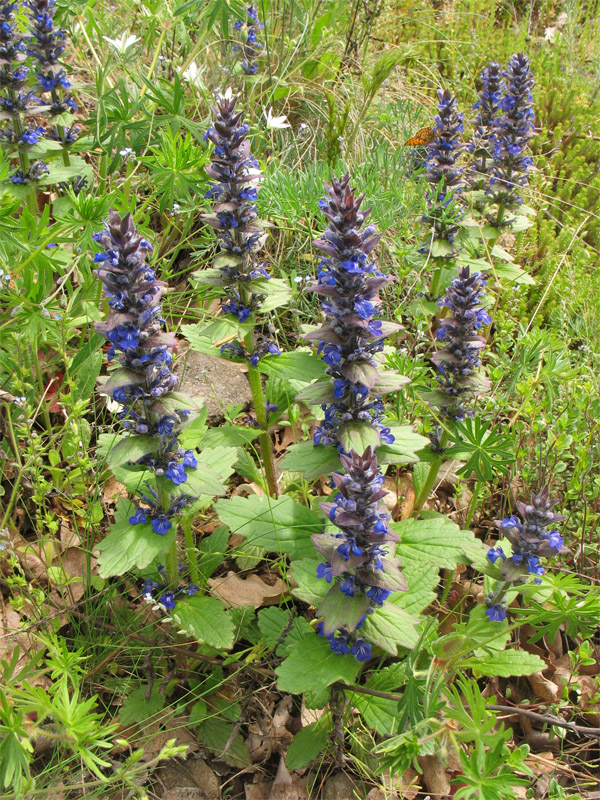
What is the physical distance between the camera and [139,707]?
2.94 m

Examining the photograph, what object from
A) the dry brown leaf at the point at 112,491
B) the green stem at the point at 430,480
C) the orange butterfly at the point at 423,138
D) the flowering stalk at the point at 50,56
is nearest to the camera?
the green stem at the point at 430,480

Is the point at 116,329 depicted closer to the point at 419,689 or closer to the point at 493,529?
the point at 419,689

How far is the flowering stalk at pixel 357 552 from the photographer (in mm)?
2186

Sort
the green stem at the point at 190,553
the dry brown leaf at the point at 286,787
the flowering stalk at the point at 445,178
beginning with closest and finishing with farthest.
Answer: the dry brown leaf at the point at 286,787 < the green stem at the point at 190,553 < the flowering stalk at the point at 445,178

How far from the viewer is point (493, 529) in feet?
12.8

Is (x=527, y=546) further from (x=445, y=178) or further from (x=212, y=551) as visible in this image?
(x=445, y=178)

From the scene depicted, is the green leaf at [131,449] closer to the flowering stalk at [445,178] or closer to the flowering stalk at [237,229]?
the flowering stalk at [237,229]

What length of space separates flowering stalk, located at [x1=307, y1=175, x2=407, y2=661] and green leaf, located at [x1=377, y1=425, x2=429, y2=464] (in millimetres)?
64

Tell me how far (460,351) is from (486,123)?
9.77 feet

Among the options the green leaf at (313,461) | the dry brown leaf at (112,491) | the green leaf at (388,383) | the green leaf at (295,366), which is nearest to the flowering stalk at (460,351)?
the green leaf at (388,383)

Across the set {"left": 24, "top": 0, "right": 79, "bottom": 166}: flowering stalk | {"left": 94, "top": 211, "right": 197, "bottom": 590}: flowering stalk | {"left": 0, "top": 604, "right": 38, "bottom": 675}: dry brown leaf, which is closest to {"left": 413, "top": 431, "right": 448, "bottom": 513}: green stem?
{"left": 94, "top": 211, "right": 197, "bottom": 590}: flowering stalk

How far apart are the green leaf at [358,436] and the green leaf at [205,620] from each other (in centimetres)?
97

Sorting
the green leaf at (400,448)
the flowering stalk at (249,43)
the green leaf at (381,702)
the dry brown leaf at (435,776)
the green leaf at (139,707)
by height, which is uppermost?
the flowering stalk at (249,43)

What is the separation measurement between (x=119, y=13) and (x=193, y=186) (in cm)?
443
